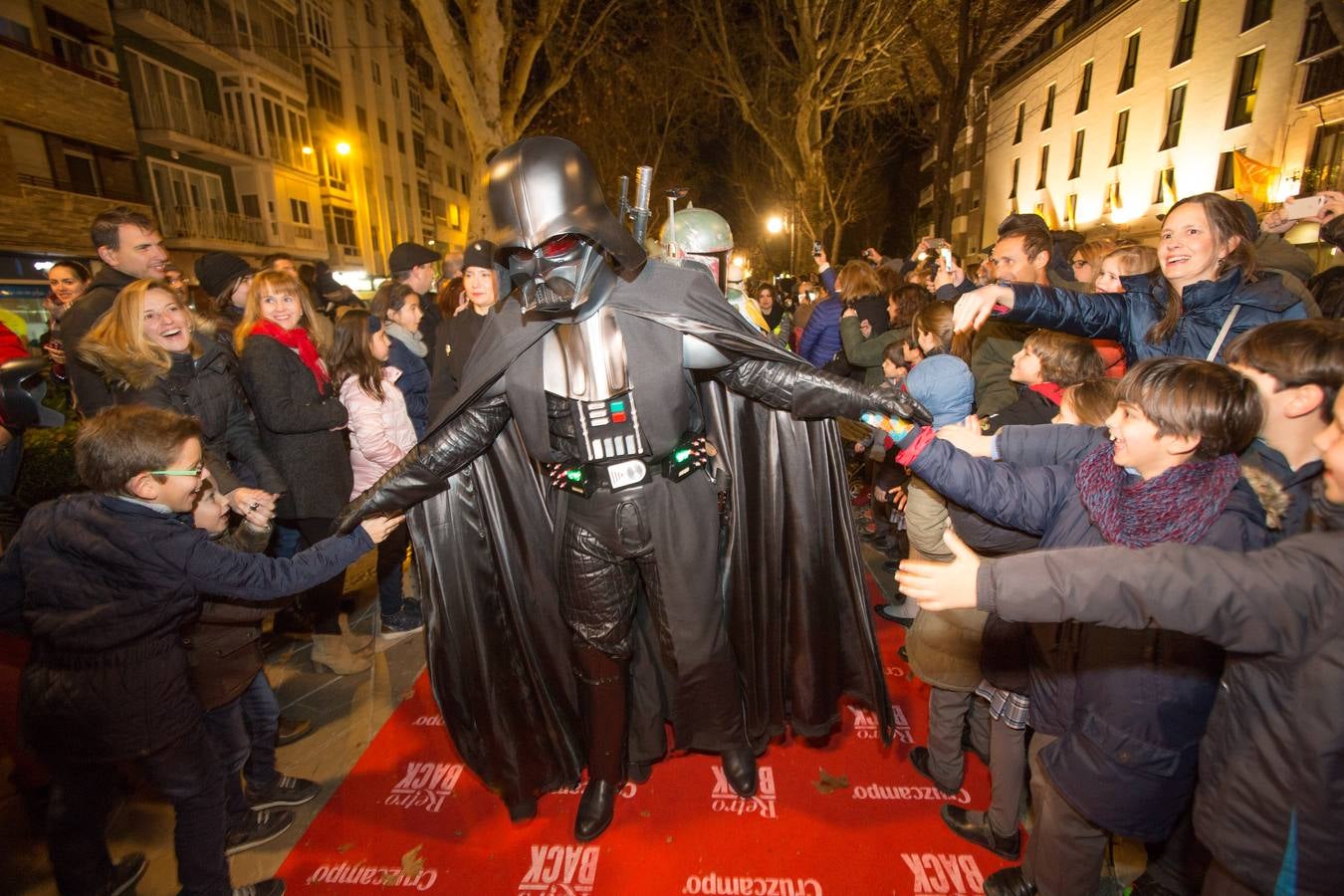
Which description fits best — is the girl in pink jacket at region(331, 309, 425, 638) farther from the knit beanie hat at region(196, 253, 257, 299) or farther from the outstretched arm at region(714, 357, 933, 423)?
the outstretched arm at region(714, 357, 933, 423)

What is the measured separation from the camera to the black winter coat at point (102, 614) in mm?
1857

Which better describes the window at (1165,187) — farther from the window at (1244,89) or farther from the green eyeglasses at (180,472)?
the green eyeglasses at (180,472)

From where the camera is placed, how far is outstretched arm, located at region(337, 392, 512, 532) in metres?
2.23

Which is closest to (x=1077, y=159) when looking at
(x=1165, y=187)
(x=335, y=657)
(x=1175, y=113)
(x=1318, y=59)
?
(x=1175, y=113)

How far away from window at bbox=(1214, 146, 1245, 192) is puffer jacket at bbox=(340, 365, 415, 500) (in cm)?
1868

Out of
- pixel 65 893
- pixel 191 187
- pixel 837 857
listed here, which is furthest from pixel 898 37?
pixel 191 187

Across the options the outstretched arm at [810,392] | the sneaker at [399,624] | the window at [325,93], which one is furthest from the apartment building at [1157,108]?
the window at [325,93]

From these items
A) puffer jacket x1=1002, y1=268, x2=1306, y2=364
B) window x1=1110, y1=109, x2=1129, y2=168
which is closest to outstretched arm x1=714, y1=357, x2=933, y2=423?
puffer jacket x1=1002, y1=268, x2=1306, y2=364

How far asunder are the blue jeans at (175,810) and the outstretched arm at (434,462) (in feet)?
2.79

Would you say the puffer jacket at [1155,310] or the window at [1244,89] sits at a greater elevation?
the window at [1244,89]

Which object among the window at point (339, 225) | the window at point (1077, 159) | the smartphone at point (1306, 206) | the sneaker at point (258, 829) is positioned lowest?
the sneaker at point (258, 829)

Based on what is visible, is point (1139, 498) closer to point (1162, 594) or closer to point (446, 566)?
point (1162, 594)

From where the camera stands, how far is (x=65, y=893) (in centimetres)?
202

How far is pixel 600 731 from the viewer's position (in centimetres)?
258
